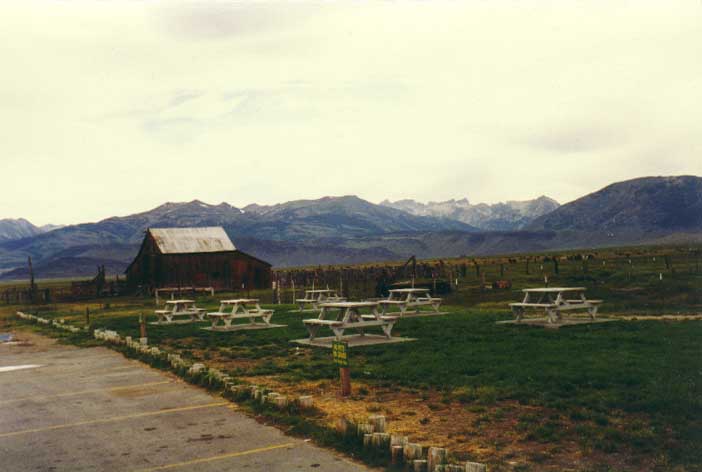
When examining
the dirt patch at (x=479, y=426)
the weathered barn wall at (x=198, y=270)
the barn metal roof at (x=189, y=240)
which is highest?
the barn metal roof at (x=189, y=240)

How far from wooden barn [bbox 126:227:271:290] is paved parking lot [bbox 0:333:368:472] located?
152ft

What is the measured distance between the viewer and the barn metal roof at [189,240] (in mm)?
63525

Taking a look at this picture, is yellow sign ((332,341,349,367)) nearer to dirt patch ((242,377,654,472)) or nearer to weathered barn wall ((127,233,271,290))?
dirt patch ((242,377,654,472))

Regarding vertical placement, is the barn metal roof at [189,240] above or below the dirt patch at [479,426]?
above

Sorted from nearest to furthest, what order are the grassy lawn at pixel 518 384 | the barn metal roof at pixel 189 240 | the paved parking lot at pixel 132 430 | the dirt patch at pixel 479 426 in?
the dirt patch at pixel 479 426, the grassy lawn at pixel 518 384, the paved parking lot at pixel 132 430, the barn metal roof at pixel 189 240

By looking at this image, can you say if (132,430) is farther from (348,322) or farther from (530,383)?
(348,322)

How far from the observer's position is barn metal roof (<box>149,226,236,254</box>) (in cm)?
6353

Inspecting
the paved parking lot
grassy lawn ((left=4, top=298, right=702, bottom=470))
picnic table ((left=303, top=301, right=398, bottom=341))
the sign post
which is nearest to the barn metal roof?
grassy lawn ((left=4, top=298, right=702, bottom=470))

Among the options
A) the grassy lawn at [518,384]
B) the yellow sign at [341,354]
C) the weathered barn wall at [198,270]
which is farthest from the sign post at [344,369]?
the weathered barn wall at [198,270]

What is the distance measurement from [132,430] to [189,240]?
55621mm

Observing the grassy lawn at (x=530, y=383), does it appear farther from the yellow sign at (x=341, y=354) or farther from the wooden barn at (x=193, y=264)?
the wooden barn at (x=193, y=264)

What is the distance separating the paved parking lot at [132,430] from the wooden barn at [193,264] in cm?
4633

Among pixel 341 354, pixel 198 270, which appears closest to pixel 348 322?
pixel 341 354

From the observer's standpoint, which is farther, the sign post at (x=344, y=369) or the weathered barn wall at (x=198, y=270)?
the weathered barn wall at (x=198, y=270)
